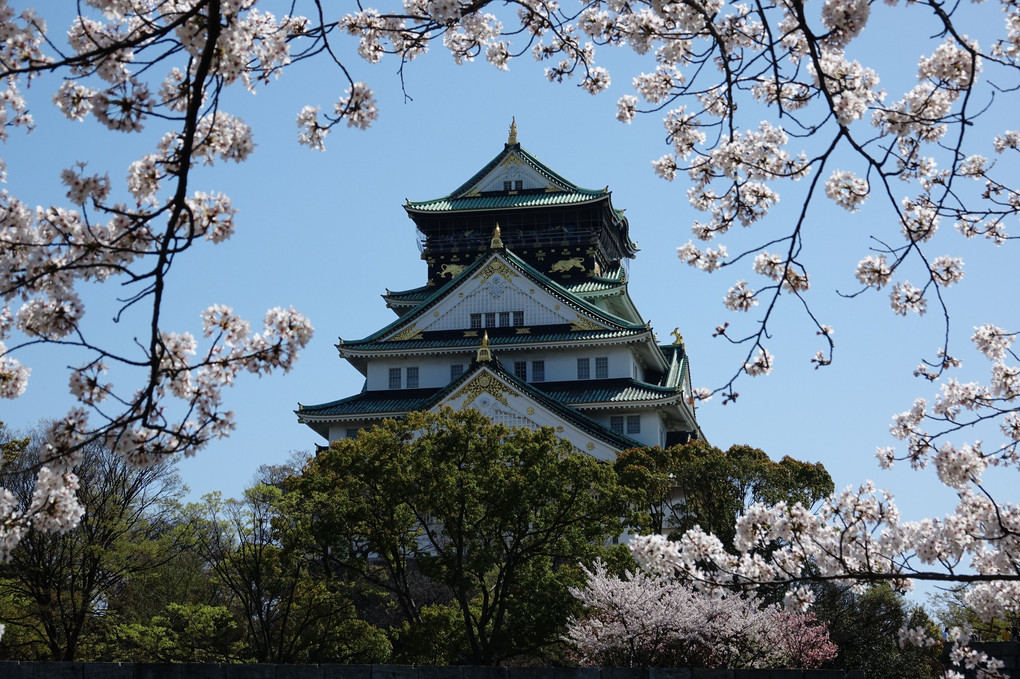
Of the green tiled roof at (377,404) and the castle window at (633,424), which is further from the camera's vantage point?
the green tiled roof at (377,404)

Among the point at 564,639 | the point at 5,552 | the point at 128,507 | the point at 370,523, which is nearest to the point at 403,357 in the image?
the point at 128,507

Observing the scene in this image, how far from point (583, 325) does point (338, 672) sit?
34.3 meters

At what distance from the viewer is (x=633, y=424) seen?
47.5 metres

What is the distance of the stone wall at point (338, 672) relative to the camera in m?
15.0

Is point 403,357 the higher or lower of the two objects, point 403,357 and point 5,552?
the higher

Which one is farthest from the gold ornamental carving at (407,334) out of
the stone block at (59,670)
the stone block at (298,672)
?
the stone block at (59,670)

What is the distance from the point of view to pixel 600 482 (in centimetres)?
2691

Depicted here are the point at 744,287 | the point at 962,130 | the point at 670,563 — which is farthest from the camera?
the point at 670,563

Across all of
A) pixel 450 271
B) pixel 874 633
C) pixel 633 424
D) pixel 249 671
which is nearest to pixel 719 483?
pixel 874 633

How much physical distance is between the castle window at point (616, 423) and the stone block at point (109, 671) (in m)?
33.5

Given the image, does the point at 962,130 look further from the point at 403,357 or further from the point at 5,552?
the point at 403,357

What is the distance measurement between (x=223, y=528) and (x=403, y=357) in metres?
22.6

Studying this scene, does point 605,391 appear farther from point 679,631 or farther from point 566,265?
point 679,631

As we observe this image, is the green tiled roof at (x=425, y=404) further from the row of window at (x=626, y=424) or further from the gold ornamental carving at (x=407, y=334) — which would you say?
the row of window at (x=626, y=424)
